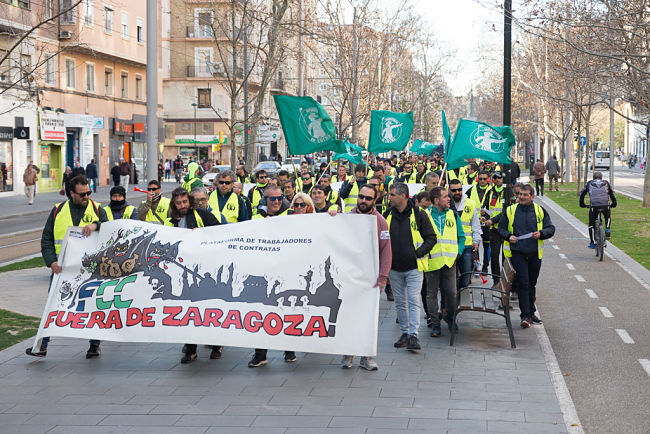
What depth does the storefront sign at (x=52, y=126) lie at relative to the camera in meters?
42.8

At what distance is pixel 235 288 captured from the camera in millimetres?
8922

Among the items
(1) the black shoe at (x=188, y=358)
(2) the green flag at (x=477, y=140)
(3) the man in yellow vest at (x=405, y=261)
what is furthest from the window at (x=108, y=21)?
(1) the black shoe at (x=188, y=358)

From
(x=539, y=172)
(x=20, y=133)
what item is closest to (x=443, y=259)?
(x=539, y=172)

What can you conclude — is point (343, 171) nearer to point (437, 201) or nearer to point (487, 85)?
point (437, 201)

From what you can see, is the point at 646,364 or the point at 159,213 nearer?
the point at 646,364

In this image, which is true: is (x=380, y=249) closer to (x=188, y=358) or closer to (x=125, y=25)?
(x=188, y=358)

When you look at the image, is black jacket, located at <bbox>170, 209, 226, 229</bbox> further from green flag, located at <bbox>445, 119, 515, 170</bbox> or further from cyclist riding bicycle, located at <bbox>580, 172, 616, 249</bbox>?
cyclist riding bicycle, located at <bbox>580, 172, 616, 249</bbox>

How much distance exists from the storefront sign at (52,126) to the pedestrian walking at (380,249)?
36248mm

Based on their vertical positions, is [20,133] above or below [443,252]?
above

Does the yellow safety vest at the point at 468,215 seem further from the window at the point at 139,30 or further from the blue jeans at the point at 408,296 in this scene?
the window at the point at 139,30

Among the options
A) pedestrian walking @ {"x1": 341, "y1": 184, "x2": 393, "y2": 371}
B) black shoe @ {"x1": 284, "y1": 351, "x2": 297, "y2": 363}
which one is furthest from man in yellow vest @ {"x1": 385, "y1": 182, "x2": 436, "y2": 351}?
black shoe @ {"x1": 284, "y1": 351, "x2": 297, "y2": 363}

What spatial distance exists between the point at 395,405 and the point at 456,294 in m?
3.62

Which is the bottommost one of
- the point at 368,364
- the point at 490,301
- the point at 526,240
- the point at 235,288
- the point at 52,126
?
the point at 368,364

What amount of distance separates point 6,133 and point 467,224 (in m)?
31.4
